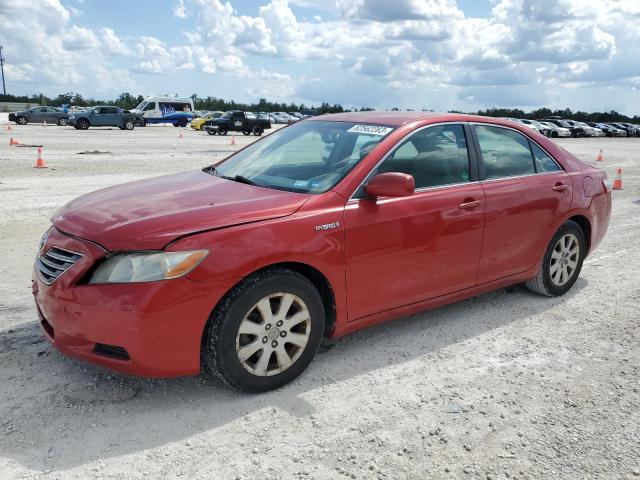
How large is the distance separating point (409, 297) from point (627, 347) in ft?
5.58

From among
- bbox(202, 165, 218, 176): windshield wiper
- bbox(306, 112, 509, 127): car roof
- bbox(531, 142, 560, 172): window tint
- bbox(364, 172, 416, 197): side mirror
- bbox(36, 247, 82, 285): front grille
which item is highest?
bbox(306, 112, 509, 127): car roof

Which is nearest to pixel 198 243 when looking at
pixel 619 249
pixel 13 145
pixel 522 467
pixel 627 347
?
pixel 522 467

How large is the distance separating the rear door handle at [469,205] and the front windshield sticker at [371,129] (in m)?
0.77

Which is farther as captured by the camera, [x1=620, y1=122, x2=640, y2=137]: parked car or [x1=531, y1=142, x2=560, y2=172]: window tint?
[x1=620, y1=122, x2=640, y2=137]: parked car

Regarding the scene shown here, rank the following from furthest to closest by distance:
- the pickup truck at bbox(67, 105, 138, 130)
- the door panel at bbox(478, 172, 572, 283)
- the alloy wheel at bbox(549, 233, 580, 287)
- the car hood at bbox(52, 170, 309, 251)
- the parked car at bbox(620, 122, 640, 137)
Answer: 1. the parked car at bbox(620, 122, 640, 137)
2. the pickup truck at bbox(67, 105, 138, 130)
3. the alloy wheel at bbox(549, 233, 580, 287)
4. the door panel at bbox(478, 172, 572, 283)
5. the car hood at bbox(52, 170, 309, 251)

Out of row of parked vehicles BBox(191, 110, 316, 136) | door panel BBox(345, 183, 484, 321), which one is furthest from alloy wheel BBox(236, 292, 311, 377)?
row of parked vehicles BBox(191, 110, 316, 136)

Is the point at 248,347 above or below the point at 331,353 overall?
above

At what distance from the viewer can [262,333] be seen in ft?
11.2

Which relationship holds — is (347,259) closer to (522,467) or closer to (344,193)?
(344,193)

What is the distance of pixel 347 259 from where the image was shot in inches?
146

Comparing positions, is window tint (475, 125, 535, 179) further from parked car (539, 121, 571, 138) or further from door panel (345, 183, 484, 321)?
parked car (539, 121, 571, 138)

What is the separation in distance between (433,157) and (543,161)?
138 cm

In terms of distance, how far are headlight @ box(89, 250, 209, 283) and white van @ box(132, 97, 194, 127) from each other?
4333cm

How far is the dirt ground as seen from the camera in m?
2.90
